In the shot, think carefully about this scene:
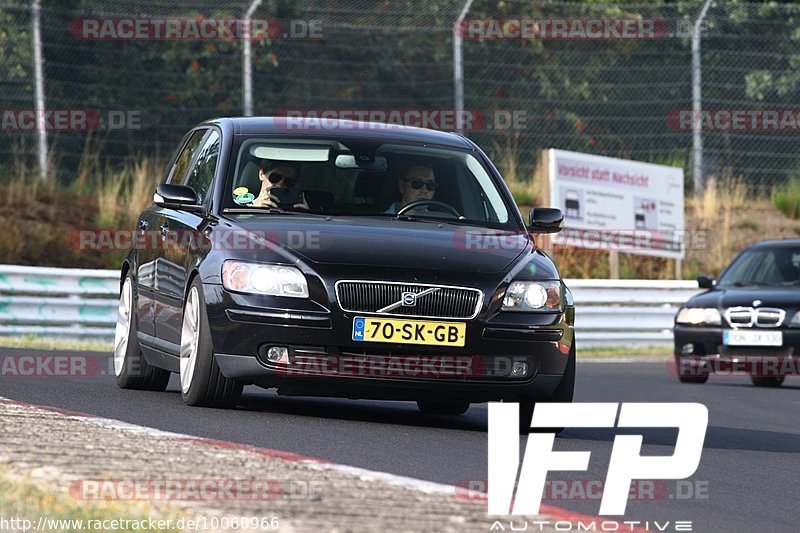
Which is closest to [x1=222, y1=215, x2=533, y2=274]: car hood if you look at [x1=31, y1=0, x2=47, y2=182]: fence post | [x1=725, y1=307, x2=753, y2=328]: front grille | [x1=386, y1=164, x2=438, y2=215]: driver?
[x1=386, y1=164, x2=438, y2=215]: driver

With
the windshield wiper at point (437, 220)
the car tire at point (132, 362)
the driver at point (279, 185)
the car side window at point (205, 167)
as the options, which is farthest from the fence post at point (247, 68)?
the windshield wiper at point (437, 220)

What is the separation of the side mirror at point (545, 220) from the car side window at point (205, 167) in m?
1.92

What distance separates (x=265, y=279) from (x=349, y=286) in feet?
1.42

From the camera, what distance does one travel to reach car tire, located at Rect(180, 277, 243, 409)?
886cm

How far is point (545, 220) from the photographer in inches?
404

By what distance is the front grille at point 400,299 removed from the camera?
8.63 meters

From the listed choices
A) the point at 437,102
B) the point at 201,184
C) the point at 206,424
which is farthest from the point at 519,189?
the point at 206,424

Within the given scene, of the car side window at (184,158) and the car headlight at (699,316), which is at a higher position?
the car side window at (184,158)

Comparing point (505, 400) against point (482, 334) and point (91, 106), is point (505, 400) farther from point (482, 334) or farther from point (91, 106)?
point (91, 106)

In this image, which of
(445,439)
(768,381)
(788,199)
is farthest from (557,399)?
(788,199)

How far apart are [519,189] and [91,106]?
22.8ft

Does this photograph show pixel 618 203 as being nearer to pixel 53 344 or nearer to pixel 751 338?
pixel 751 338

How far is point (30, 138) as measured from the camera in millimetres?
21453

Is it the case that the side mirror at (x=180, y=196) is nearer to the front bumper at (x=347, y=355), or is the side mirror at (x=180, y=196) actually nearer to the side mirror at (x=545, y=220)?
the front bumper at (x=347, y=355)
